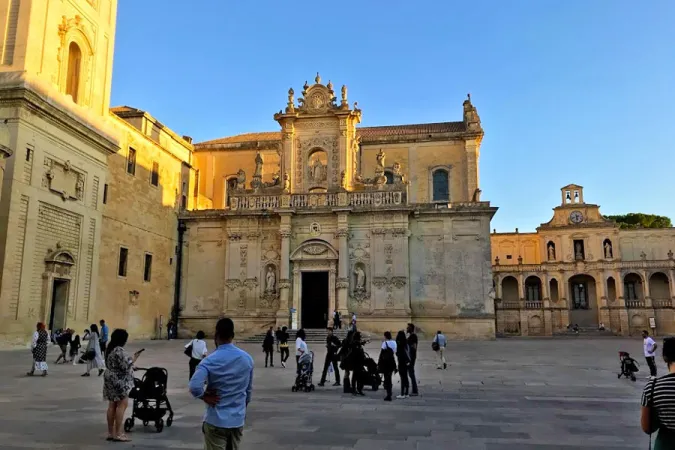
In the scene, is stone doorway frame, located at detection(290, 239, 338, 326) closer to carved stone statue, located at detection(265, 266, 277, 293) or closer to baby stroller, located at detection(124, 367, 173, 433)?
carved stone statue, located at detection(265, 266, 277, 293)

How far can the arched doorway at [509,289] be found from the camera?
57.2 meters

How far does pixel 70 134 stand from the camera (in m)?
24.9

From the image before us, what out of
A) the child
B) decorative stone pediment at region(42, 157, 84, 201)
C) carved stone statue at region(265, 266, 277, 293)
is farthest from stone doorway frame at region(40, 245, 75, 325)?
carved stone statue at region(265, 266, 277, 293)

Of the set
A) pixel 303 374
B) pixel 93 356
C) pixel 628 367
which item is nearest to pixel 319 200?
pixel 93 356

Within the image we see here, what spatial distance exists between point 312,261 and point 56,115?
53.4ft

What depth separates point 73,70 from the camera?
26875mm

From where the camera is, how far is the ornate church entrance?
110 ft

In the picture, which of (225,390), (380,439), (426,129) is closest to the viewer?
(225,390)

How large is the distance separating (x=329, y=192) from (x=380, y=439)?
91.3ft

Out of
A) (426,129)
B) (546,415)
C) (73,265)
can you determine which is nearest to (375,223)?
(426,129)

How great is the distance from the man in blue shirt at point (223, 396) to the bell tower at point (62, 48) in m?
22.2

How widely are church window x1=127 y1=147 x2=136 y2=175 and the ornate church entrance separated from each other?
11.7 m

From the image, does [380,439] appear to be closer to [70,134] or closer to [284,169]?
[70,134]

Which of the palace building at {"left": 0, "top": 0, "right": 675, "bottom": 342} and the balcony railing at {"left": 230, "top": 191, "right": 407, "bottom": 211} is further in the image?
the balcony railing at {"left": 230, "top": 191, "right": 407, "bottom": 211}
